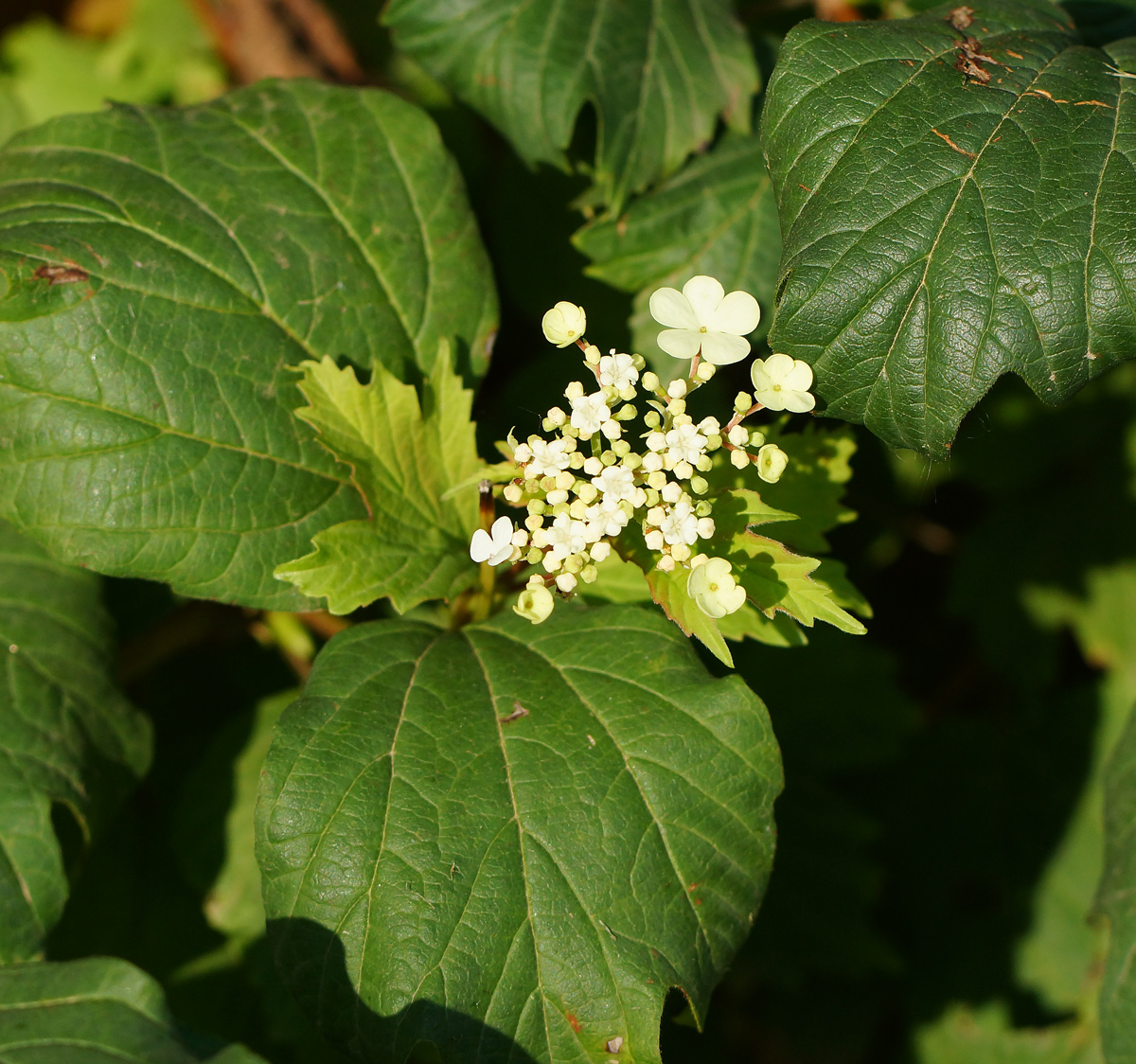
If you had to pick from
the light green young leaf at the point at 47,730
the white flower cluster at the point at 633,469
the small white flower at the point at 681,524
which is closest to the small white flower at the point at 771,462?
the white flower cluster at the point at 633,469

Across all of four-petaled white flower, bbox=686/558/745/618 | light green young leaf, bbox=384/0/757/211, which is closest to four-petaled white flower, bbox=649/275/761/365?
four-petaled white flower, bbox=686/558/745/618

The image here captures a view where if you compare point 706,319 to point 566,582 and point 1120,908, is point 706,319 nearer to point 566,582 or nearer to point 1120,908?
point 566,582

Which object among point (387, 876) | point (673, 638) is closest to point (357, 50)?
point (673, 638)

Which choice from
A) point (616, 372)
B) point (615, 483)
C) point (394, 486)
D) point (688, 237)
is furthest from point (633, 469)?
point (688, 237)

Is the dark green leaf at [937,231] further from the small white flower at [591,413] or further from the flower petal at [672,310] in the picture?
the small white flower at [591,413]

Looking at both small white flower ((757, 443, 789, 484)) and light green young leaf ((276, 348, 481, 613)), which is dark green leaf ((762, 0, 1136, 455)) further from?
light green young leaf ((276, 348, 481, 613))

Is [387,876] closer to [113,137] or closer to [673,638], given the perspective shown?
[673,638]
